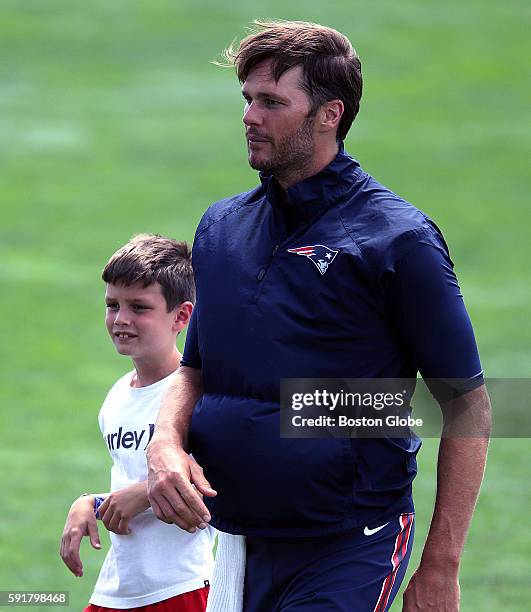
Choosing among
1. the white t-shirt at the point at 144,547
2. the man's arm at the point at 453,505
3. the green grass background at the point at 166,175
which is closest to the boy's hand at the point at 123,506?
the white t-shirt at the point at 144,547

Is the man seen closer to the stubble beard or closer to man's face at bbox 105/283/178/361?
the stubble beard

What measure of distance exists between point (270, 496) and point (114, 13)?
2404 centimetres

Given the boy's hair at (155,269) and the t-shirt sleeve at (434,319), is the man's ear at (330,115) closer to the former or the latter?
the t-shirt sleeve at (434,319)

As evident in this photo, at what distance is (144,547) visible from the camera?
14.6 feet

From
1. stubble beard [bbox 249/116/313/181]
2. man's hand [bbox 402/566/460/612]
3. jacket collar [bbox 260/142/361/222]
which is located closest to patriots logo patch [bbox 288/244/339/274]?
jacket collar [bbox 260/142/361/222]

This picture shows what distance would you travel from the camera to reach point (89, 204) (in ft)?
61.0

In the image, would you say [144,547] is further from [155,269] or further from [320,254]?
[320,254]

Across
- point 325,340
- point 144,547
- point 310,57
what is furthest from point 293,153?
point 144,547

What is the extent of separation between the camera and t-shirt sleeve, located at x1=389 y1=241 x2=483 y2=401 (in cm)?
357

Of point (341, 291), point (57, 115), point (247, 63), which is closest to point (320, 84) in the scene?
point (247, 63)

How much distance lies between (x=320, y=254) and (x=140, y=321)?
3.31 feet

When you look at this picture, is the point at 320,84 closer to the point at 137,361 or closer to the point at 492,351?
the point at 137,361

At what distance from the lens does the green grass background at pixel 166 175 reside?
905cm

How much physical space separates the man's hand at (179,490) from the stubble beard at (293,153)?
0.82 meters
